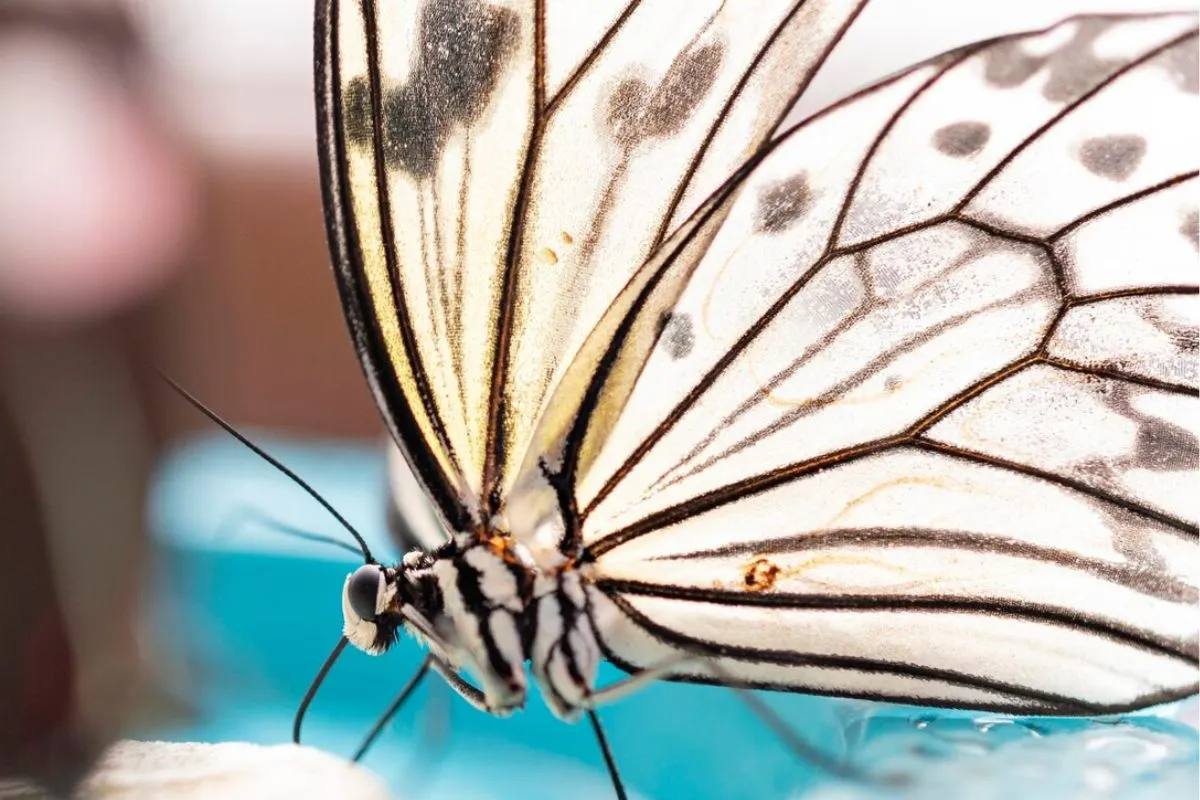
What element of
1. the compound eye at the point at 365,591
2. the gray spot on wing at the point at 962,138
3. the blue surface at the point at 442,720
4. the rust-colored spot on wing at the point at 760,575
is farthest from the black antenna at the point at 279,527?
the gray spot on wing at the point at 962,138

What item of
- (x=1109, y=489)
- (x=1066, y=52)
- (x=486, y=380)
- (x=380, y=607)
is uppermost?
(x=1066, y=52)

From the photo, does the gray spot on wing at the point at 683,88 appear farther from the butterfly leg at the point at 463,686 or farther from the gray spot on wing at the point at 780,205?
the butterfly leg at the point at 463,686

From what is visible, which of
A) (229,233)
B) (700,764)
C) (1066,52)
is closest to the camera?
(1066,52)

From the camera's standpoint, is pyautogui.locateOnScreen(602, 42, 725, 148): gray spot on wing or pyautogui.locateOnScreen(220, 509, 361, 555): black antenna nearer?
pyautogui.locateOnScreen(602, 42, 725, 148): gray spot on wing

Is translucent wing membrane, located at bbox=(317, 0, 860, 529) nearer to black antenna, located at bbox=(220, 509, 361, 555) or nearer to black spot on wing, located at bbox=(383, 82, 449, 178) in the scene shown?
black spot on wing, located at bbox=(383, 82, 449, 178)

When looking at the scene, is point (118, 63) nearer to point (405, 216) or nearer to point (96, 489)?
point (96, 489)

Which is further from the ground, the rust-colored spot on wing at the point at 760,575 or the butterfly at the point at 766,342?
the butterfly at the point at 766,342

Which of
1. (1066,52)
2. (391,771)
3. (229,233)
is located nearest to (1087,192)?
(1066,52)

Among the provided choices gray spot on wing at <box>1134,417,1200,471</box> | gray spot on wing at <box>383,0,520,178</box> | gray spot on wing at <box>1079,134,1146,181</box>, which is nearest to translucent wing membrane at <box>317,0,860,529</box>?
gray spot on wing at <box>383,0,520,178</box>
